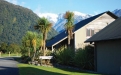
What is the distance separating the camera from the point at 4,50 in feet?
282

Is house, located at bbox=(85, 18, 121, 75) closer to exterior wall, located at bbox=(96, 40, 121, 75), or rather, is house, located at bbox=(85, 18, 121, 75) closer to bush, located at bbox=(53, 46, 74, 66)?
exterior wall, located at bbox=(96, 40, 121, 75)

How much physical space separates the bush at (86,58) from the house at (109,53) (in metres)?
1.37

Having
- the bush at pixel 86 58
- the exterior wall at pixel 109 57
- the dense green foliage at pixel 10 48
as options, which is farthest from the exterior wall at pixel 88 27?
the dense green foliage at pixel 10 48

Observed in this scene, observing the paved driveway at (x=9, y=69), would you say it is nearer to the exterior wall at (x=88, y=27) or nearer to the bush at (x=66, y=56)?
the bush at (x=66, y=56)

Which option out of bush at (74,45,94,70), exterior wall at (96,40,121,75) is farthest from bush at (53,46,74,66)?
exterior wall at (96,40,121,75)

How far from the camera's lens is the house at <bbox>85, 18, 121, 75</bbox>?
65.9 ft

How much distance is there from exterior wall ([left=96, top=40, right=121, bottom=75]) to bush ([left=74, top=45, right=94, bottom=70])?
1.87 m

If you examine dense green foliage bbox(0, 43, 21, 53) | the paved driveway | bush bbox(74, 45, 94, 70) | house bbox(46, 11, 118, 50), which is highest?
house bbox(46, 11, 118, 50)

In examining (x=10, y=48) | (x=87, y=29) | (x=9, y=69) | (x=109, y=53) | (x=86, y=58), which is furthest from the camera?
(x=10, y=48)

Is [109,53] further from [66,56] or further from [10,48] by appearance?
[10,48]

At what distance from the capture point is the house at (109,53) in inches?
790

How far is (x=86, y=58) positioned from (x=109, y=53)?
180 inches

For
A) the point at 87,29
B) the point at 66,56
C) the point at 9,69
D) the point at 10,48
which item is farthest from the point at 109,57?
the point at 10,48

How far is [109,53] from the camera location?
2170 centimetres
